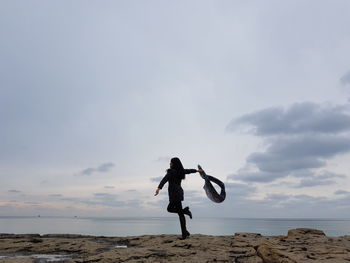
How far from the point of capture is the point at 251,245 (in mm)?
9680

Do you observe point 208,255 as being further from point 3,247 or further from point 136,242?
point 3,247

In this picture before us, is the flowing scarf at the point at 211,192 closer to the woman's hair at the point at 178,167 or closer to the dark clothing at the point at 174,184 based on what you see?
Answer: the woman's hair at the point at 178,167

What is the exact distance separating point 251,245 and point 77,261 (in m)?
5.20

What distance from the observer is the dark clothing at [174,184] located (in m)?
10.5

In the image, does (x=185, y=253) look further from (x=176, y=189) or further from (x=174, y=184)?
(x=174, y=184)

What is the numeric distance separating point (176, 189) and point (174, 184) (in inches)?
7.3

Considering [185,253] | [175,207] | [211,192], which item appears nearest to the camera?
[185,253]

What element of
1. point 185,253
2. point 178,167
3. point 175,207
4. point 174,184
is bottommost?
point 185,253

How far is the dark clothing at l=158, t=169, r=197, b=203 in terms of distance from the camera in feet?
34.6

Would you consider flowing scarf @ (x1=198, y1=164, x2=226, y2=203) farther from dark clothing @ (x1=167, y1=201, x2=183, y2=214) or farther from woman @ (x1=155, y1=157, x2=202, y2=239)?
dark clothing @ (x1=167, y1=201, x2=183, y2=214)

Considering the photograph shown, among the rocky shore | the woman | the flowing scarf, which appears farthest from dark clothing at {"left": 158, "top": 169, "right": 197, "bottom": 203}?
the rocky shore

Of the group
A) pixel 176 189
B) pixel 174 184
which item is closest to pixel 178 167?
pixel 174 184

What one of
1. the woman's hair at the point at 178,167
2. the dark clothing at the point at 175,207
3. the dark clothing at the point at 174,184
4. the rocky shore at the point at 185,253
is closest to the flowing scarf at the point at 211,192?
the woman's hair at the point at 178,167

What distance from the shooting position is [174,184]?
10.7 m
